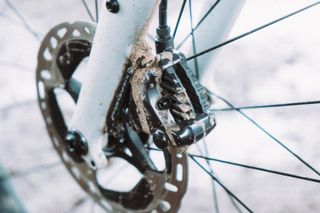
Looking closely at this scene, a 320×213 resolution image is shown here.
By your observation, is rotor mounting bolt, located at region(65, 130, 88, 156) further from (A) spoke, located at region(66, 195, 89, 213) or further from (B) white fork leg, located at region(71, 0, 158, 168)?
(A) spoke, located at region(66, 195, 89, 213)

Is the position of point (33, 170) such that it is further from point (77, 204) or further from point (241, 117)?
point (241, 117)

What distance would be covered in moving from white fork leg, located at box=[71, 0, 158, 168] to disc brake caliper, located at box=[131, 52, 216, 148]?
0.03 m

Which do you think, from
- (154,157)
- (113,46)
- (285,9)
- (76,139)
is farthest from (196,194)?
(285,9)

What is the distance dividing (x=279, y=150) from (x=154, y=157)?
9.2 inches

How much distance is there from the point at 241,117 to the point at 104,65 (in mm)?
521

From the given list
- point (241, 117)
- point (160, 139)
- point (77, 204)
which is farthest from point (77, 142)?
point (241, 117)

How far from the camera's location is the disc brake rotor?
0.70m

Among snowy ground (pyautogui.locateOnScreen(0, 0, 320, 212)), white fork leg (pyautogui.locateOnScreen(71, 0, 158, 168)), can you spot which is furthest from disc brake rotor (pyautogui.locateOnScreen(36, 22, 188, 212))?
snowy ground (pyautogui.locateOnScreen(0, 0, 320, 212))

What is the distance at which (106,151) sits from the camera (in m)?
0.76

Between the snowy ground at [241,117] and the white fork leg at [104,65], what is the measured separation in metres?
0.20

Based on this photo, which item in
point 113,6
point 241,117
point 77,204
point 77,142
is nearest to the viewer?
point 113,6

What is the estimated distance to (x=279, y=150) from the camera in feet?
3.38

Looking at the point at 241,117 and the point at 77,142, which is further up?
the point at 77,142

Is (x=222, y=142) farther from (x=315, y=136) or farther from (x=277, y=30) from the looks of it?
(x=277, y=30)
